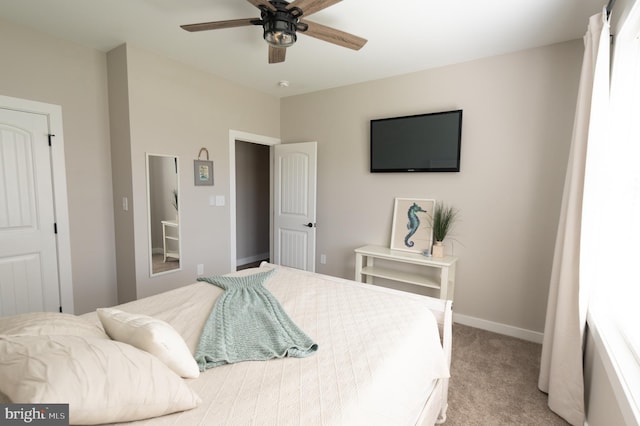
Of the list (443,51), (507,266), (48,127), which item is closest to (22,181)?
(48,127)

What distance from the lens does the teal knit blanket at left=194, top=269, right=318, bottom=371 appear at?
124 centimetres

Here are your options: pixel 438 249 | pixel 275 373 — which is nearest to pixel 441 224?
pixel 438 249

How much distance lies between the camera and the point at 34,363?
0.75 m

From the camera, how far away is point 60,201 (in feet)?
8.68

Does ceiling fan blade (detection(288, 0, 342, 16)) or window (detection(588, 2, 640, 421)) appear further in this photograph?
ceiling fan blade (detection(288, 0, 342, 16))

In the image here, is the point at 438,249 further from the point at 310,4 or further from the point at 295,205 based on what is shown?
the point at 310,4

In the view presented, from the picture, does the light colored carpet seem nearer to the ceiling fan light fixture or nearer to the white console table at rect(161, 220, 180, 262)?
the ceiling fan light fixture

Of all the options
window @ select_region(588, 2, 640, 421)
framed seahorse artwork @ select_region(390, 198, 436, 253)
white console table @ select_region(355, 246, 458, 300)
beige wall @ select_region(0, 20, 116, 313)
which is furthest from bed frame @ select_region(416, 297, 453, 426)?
beige wall @ select_region(0, 20, 116, 313)

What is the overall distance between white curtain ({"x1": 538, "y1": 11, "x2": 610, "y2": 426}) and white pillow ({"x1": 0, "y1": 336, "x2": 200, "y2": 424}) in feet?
7.05

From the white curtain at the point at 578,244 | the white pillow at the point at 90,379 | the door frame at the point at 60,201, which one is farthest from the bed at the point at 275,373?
the door frame at the point at 60,201

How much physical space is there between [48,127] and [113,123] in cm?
48

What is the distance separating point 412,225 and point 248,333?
7.66ft

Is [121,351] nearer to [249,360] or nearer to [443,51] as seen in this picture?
[249,360]

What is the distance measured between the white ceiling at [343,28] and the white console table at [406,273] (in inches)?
76.7
